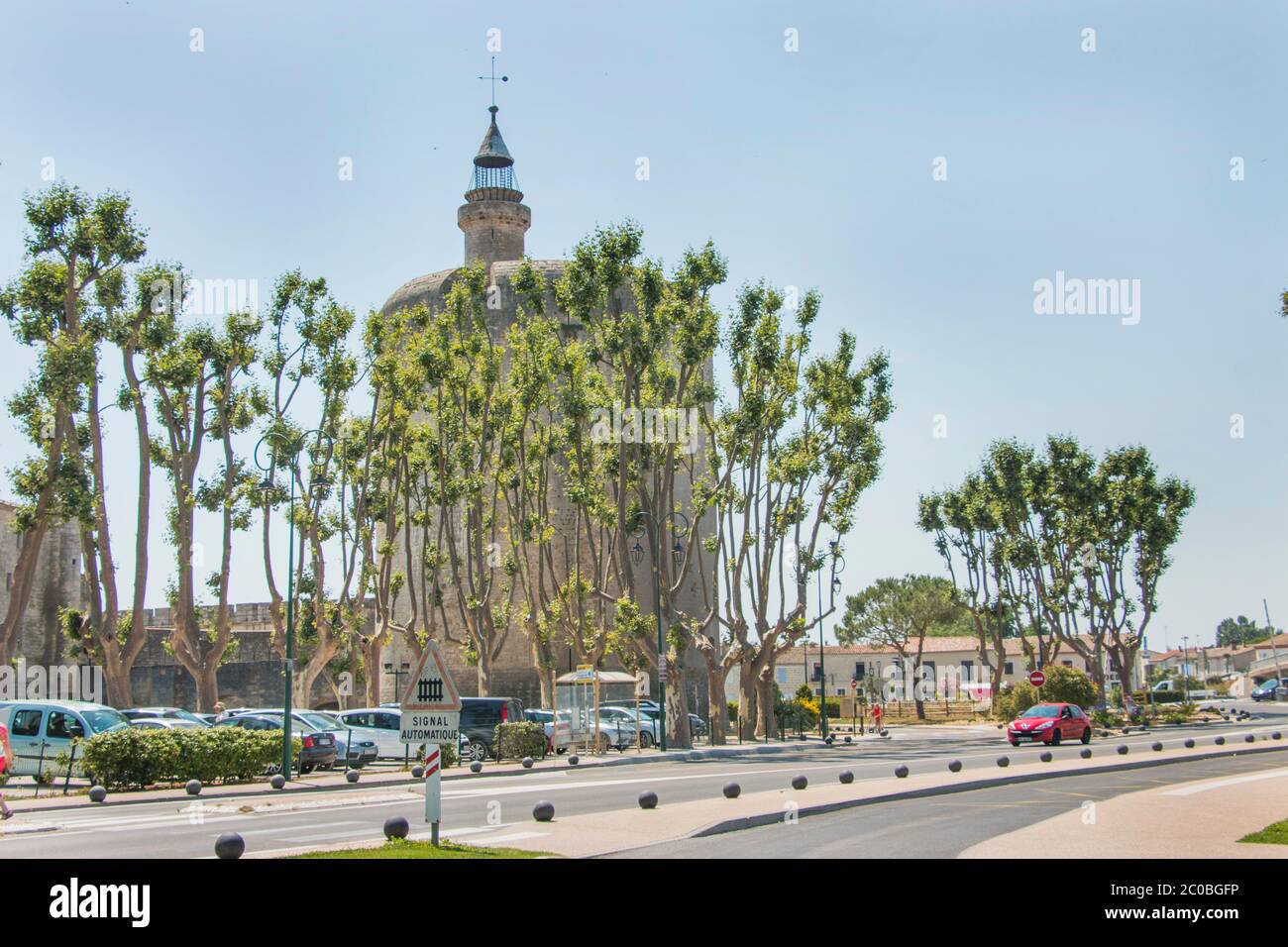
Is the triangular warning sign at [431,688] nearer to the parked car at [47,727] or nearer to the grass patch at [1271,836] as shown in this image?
the grass patch at [1271,836]

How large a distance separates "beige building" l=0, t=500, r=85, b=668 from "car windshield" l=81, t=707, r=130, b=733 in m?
19.9

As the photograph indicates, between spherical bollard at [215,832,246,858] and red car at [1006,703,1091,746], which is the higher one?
spherical bollard at [215,832,246,858]

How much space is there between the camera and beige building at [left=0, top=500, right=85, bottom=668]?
147 feet

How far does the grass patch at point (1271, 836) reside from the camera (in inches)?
496

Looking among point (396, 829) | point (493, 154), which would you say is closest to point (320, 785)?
point (396, 829)

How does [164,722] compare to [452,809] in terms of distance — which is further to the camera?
[164,722]

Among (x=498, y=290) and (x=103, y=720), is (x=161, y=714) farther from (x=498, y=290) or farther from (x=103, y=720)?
(x=498, y=290)

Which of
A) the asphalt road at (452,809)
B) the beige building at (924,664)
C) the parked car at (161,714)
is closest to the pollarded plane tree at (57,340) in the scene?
the parked car at (161,714)

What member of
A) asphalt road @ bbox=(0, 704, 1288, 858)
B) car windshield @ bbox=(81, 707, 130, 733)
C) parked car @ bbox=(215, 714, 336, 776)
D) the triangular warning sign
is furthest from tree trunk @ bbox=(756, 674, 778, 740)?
the triangular warning sign

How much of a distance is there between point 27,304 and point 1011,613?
50.7m

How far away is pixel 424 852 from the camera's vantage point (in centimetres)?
1225

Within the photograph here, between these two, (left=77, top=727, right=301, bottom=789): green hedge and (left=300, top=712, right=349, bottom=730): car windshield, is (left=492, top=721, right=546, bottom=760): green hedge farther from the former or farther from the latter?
(left=77, top=727, right=301, bottom=789): green hedge

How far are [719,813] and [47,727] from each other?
17.2 meters
